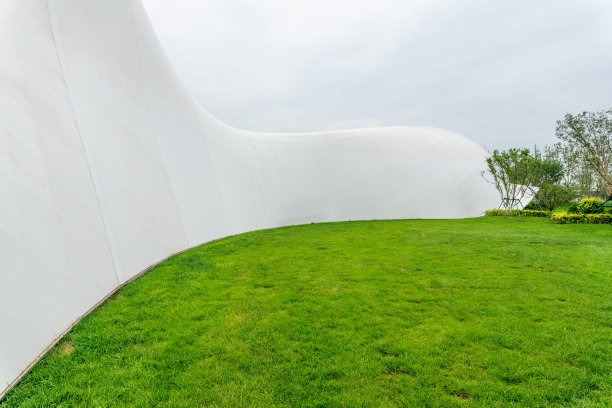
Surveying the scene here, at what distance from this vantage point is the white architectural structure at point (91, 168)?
9.78 feet

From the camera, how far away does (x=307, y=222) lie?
13.6 meters

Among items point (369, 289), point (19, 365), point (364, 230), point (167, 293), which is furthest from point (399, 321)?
point (364, 230)

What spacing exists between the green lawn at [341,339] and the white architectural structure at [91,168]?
1.60 feet

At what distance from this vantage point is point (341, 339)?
132 inches

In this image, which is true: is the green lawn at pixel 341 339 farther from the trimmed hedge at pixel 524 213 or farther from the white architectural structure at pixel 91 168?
the trimmed hedge at pixel 524 213

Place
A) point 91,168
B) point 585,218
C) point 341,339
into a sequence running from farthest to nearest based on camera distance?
1. point 585,218
2. point 91,168
3. point 341,339

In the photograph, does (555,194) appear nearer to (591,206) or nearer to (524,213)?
(524,213)

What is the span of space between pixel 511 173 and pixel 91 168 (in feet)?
58.2

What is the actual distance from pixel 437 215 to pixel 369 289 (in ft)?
38.1

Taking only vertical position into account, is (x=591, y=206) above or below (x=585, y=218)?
above

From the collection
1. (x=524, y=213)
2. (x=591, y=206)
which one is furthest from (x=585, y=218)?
(x=524, y=213)

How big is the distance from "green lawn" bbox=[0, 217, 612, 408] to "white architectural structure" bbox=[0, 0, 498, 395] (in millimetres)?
488

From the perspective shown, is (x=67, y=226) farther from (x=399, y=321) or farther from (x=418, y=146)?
(x=418, y=146)

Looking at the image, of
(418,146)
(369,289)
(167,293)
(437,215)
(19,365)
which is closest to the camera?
(19,365)
